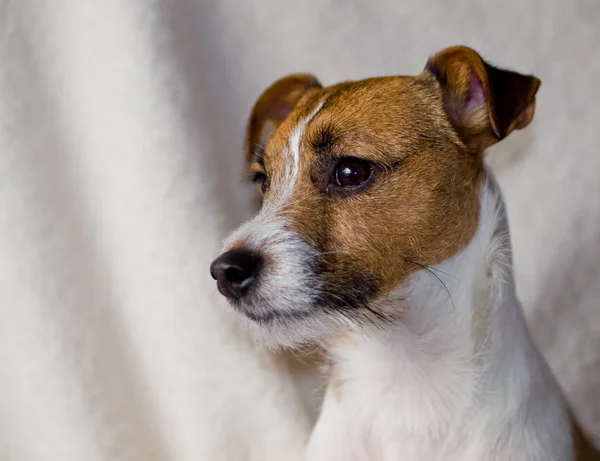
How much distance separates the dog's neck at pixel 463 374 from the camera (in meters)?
1.61

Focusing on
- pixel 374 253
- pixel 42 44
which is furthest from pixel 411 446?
pixel 42 44

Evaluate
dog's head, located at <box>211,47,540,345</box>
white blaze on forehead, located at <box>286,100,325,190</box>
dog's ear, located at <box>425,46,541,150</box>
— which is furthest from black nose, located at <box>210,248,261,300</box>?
dog's ear, located at <box>425,46,541,150</box>

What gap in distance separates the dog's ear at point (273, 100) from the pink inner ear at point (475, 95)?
51 cm

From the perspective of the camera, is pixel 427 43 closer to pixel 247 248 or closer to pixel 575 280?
pixel 575 280

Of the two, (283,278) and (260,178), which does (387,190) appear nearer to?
(283,278)

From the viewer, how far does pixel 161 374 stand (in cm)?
209

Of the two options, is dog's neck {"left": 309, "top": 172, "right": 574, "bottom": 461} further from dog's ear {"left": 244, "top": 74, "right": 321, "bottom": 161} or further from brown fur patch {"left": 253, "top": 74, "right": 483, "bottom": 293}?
dog's ear {"left": 244, "top": 74, "right": 321, "bottom": 161}

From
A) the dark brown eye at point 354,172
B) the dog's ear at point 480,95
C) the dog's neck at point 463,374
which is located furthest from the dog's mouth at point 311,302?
the dog's ear at point 480,95

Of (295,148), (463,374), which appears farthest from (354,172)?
(463,374)

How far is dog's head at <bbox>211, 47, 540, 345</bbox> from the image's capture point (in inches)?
57.9

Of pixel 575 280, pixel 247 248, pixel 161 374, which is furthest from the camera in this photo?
pixel 575 280

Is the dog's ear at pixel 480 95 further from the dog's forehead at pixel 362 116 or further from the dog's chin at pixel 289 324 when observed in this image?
the dog's chin at pixel 289 324

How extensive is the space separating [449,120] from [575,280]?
1051 mm

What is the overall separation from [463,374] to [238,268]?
62 cm
